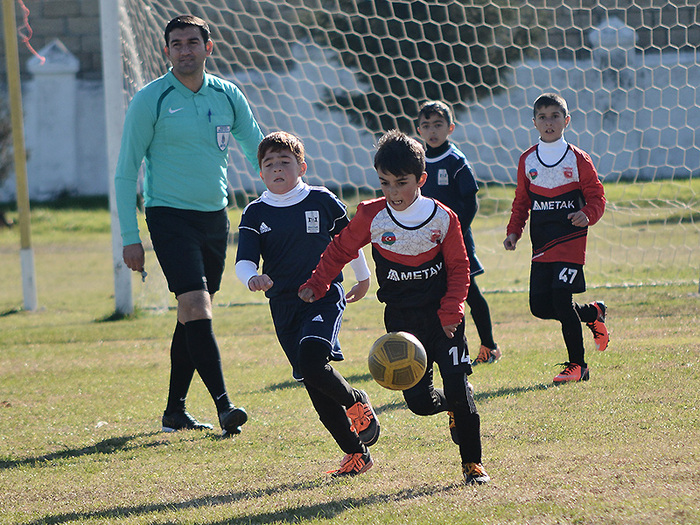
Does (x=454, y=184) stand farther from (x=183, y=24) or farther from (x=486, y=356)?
(x=183, y=24)

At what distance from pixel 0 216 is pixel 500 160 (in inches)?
452

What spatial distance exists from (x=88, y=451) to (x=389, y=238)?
7.20ft

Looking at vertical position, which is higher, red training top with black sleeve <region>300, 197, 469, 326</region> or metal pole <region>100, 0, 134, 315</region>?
metal pole <region>100, 0, 134, 315</region>

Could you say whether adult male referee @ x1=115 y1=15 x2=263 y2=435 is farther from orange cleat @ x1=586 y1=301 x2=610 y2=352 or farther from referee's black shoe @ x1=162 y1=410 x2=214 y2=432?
orange cleat @ x1=586 y1=301 x2=610 y2=352

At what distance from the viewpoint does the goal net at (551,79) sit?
10.5m

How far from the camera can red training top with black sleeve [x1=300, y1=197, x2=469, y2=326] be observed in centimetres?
368

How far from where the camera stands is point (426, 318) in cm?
378

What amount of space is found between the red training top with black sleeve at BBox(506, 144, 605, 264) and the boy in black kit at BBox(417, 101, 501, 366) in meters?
0.57

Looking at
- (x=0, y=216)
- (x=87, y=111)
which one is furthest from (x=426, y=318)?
(x=87, y=111)

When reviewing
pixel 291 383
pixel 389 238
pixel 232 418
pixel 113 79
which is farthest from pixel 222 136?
pixel 113 79

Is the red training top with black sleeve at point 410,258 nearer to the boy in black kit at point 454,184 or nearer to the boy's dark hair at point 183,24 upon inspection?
the boy's dark hair at point 183,24

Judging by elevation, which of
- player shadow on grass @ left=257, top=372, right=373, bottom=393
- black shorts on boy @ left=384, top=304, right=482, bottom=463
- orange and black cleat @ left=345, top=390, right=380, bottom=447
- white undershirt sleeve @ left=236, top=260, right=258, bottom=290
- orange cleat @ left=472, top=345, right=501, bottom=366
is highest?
white undershirt sleeve @ left=236, top=260, right=258, bottom=290

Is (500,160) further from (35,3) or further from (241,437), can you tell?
(35,3)

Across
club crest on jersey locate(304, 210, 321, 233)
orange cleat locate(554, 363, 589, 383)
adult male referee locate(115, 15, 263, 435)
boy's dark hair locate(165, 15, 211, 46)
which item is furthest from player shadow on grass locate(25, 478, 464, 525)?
boy's dark hair locate(165, 15, 211, 46)
